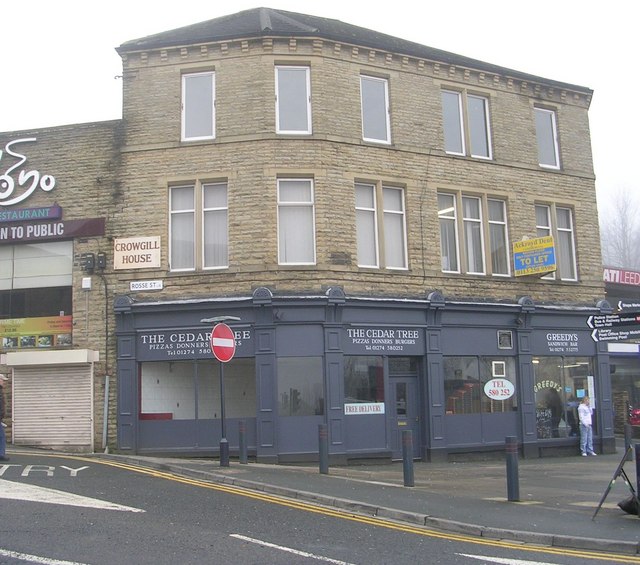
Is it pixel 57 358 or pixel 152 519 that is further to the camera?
pixel 57 358

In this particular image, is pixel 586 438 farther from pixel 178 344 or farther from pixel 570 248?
pixel 178 344

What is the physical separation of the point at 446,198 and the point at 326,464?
870 centimetres

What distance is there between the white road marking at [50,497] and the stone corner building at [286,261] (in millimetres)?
6537

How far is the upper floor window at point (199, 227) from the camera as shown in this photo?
61.9ft

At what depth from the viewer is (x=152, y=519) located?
9.81m

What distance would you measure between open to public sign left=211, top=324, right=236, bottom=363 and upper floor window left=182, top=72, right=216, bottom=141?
5.80m

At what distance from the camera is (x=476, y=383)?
66.6ft

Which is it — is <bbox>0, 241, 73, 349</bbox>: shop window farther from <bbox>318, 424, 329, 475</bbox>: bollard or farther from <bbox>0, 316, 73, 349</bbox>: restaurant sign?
<bbox>318, 424, 329, 475</bbox>: bollard

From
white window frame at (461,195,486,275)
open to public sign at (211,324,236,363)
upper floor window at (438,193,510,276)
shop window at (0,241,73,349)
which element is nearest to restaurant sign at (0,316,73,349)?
shop window at (0,241,73,349)

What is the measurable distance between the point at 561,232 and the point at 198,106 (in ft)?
36.5

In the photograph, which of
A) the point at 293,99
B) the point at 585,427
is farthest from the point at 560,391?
the point at 293,99

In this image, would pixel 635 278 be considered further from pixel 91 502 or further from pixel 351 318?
pixel 91 502

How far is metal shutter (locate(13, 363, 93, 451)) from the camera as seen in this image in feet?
61.3

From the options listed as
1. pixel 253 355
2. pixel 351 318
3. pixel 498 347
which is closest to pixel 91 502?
pixel 253 355
